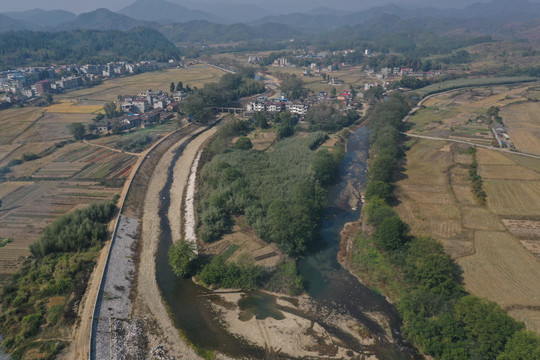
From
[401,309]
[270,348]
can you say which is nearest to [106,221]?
[270,348]

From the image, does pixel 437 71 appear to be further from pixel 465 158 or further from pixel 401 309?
pixel 401 309

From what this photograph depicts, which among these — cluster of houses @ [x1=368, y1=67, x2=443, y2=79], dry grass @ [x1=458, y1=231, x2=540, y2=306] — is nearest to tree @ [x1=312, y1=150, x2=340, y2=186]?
dry grass @ [x1=458, y1=231, x2=540, y2=306]

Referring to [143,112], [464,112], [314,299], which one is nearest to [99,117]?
[143,112]

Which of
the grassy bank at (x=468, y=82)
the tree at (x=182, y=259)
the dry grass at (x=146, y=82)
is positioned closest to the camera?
the tree at (x=182, y=259)

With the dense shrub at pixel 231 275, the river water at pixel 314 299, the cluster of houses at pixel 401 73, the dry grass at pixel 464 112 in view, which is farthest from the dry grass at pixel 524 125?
the dense shrub at pixel 231 275

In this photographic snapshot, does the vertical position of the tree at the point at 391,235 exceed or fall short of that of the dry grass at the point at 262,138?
it falls short

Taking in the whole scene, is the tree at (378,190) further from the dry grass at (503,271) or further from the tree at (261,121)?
the tree at (261,121)

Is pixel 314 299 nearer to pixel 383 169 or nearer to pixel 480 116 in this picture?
pixel 383 169

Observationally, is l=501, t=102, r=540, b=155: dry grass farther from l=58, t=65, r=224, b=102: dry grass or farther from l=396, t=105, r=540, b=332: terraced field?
l=58, t=65, r=224, b=102: dry grass
